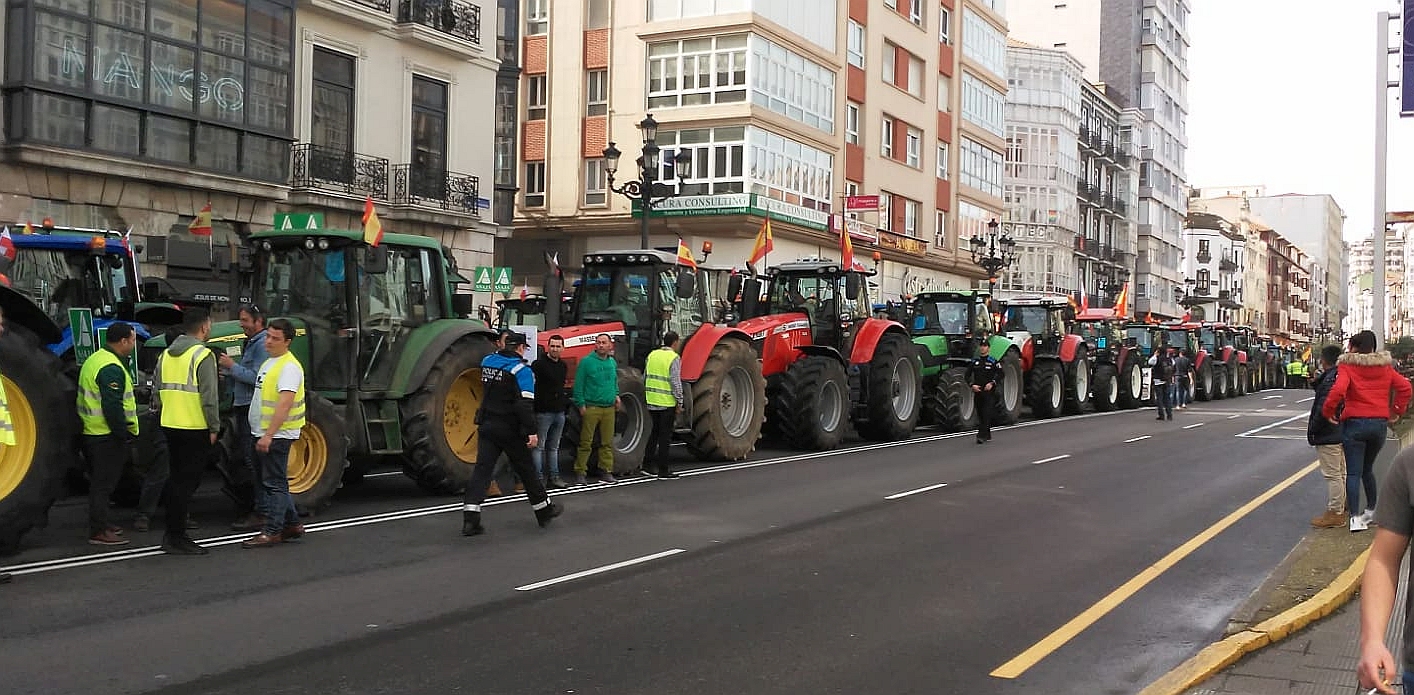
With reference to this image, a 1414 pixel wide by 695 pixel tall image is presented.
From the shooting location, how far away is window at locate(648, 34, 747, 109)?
119 ft

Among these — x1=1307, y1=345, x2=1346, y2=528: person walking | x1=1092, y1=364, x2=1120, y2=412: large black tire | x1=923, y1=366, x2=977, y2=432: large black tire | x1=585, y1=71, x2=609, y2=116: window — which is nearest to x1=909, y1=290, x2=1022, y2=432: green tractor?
x1=923, y1=366, x2=977, y2=432: large black tire

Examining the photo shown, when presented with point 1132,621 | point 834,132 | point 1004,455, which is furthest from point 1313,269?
point 1132,621

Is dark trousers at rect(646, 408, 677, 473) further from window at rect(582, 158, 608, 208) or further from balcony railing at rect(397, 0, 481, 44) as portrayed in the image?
window at rect(582, 158, 608, 208)

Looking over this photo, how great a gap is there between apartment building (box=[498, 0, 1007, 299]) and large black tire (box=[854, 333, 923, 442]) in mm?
14345

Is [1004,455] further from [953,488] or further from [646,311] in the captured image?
[646,311]

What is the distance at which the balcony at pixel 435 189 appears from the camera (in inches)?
1073

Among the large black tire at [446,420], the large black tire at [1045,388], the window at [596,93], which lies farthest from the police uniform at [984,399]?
the window at [596,93]

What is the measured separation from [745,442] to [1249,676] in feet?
35.9

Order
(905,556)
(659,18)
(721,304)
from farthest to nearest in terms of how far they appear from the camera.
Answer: (659,18), (721,304), (905,556)

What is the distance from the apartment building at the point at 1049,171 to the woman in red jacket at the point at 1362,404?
5498 cm

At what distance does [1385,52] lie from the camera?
13.0 meters

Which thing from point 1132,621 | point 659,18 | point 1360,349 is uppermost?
point 659,18

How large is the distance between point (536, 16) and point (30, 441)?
110 ft

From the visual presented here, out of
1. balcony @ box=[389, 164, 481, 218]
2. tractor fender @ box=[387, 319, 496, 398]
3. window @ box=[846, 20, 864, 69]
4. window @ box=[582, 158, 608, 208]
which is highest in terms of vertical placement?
window @ box=[846, 20, 864, 69]
